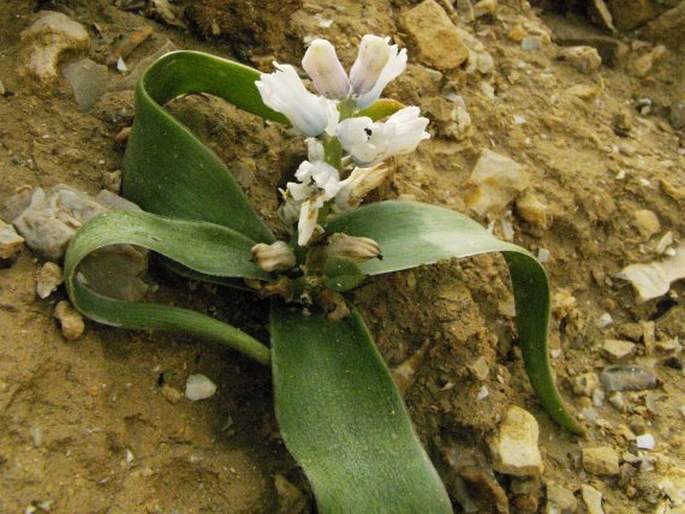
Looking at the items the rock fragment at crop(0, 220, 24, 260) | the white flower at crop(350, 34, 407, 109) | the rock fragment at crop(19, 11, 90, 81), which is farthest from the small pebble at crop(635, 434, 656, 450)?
the rock fragment at crop(19, 11, 90, 81)

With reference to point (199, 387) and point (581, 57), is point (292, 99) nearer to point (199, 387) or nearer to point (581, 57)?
point (199, 387)

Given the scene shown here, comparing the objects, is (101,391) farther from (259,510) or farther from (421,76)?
(421,76)

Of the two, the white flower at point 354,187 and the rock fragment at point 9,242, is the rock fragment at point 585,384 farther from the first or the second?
the rock fragment at point 9,242

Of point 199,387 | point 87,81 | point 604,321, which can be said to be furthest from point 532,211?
point 87,81

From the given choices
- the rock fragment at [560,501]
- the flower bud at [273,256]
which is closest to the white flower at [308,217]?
the flower bud at [273,256]

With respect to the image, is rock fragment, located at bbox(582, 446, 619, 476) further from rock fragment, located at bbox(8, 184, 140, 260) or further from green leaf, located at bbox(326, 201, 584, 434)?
rock fragment, located at bbox(8, 184, 140, 260)

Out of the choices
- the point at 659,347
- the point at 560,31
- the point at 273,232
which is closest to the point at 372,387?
the point at 273,232
